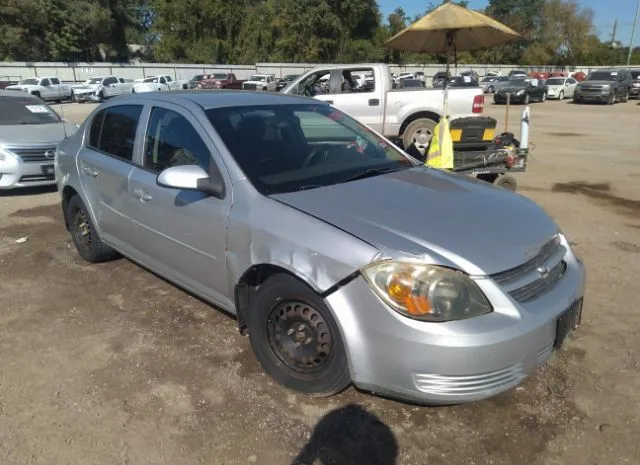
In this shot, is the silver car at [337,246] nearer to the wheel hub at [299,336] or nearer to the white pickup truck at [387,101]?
the wheel hub at [299,336]

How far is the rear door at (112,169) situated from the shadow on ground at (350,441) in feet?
7.30

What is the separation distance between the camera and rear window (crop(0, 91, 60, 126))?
8952mm

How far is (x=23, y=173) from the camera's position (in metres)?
8.03

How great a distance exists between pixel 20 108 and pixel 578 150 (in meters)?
11.9

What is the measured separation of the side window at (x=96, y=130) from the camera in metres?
4.66

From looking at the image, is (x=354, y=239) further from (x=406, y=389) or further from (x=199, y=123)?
(x=199, y=123)

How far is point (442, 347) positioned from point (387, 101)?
8.53m

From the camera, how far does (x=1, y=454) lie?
2.59m

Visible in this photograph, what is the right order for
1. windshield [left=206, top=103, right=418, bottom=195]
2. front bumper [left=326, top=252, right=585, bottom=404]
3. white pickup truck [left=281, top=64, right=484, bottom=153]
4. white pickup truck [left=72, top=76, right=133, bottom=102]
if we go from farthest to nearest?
white pickup truck [left=72, top=76, right=133, bottom=102] < white pickup truck [left=281, top=64, right=484, bottom=153] < windshield [left=206, top=103, right=418, bottom=195] < front bumper [left=326, top=252, right=585, bottom=404]

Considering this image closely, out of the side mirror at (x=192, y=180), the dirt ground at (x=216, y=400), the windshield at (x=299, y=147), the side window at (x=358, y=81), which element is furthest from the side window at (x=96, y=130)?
the side window at (x=358, y=81)

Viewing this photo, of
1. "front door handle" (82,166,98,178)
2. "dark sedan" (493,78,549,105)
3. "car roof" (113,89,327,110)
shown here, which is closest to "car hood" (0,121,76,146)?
"front door handle" (82,166,98,178)

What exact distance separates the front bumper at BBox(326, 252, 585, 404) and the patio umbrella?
7514mm

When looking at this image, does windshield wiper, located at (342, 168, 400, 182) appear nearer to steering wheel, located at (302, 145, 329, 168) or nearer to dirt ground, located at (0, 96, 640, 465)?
steering wheel, located at (302, 145, 329, 168)

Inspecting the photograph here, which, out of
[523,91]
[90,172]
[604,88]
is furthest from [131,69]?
[90,172]
